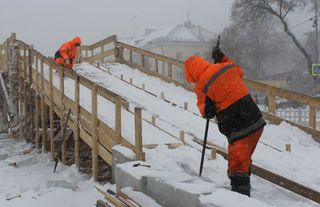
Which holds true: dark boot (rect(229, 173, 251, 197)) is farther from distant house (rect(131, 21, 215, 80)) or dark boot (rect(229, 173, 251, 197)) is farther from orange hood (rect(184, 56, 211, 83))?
distant house (rect(131, 21, 215, 80))

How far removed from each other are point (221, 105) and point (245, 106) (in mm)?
268

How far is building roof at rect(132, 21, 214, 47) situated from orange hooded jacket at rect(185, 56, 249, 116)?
6309 cm

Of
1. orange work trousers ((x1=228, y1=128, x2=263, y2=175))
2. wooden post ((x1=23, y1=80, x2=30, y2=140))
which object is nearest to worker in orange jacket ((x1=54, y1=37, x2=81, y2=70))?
wooden post ((x1=23, y1=80, x2=30, y2=140))

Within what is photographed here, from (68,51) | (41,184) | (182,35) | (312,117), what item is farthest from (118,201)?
(182,35)

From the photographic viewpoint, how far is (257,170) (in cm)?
641

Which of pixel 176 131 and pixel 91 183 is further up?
pixel 176 131

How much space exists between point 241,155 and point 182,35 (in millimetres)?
66928

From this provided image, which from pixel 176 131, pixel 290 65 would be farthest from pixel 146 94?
pixel 290 65

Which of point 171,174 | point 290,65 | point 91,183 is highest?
point 171,174

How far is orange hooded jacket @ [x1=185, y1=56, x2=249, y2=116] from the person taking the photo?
16.9 ft

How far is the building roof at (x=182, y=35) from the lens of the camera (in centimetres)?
6956

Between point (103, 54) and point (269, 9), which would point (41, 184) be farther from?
point (269, 9)

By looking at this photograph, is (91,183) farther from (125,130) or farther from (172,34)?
(172,34)

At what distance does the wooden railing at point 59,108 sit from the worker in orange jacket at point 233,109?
1639 millimetres
